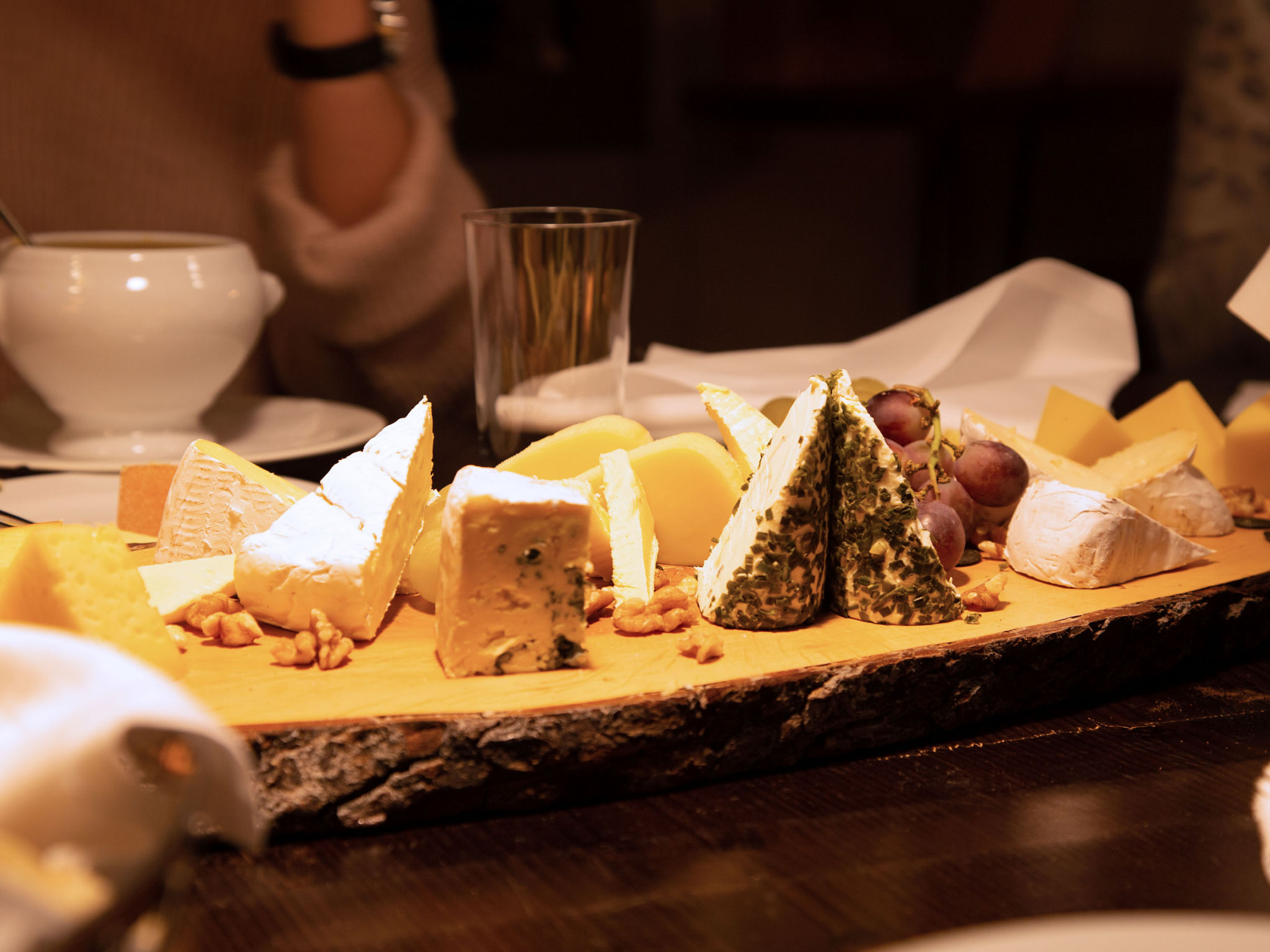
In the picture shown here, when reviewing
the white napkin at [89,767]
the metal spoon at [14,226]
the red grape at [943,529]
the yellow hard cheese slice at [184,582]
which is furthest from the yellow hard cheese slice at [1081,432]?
the metal spoon at [14,226]

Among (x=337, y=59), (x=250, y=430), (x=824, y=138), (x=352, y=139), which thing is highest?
(x=337, y=59)

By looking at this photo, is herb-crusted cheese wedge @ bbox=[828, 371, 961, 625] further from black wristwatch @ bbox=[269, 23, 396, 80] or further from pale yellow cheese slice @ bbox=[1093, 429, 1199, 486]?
black wristwatch @ bbox=[269, 23, 396, 80]

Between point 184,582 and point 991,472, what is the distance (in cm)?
50

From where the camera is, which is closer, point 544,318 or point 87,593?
point 87,593

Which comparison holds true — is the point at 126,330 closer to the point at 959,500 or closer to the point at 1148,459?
the point at 959,500

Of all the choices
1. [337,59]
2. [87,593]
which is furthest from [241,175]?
[87,593]

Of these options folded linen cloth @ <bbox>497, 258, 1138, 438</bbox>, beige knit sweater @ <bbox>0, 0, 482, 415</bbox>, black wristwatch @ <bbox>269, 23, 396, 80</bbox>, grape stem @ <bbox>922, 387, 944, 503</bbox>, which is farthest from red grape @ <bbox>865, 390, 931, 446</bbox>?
black wristwatch @ <bbox>269, 23, 396, 80</bbox>

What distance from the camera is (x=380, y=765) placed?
0.51 meters

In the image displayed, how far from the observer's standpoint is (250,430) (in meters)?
1.11

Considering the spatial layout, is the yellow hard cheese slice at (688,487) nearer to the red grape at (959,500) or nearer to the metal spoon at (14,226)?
the red grape at (959,500)

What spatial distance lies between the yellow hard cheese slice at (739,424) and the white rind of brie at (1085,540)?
0.55 feet

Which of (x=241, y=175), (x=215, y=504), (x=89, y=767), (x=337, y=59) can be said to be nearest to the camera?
(x=89, y=767)

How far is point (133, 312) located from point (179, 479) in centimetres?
35

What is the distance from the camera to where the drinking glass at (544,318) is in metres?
0.96
